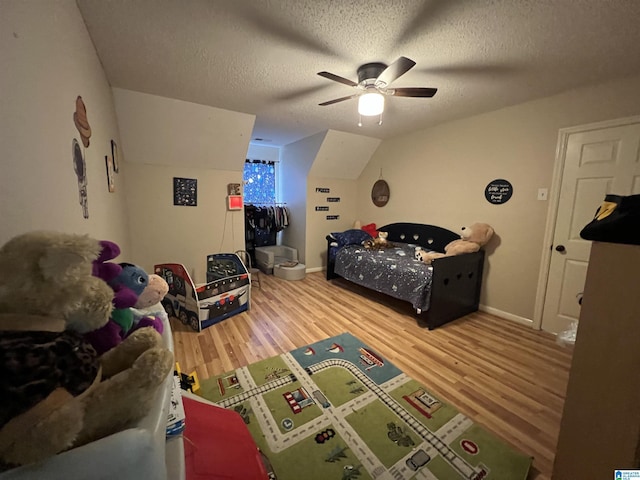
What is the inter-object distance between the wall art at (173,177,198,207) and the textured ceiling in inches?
44.6

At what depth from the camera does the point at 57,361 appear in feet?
1.32

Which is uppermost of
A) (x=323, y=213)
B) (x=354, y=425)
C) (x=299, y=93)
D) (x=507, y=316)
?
(x=299, y=93)

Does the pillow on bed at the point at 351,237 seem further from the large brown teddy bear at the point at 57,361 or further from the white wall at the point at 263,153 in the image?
the large brown teddy bear at the point at 57,361

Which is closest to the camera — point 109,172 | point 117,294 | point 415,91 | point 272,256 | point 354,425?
point 117,294

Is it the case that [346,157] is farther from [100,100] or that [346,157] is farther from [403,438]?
[403,438]

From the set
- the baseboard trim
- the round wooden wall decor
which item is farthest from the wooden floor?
the round wooden wall decor

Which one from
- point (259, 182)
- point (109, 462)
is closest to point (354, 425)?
point (109, 462)

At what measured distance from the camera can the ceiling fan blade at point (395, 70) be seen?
155cm

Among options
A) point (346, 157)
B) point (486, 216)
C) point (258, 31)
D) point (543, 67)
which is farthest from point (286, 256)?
point (543, 67)

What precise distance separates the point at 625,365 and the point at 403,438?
1.05m

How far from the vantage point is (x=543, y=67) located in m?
1.93

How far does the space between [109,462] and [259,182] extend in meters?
4.89

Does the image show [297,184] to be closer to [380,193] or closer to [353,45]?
[380,193]

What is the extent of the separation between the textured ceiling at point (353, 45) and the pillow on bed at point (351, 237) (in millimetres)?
2022
